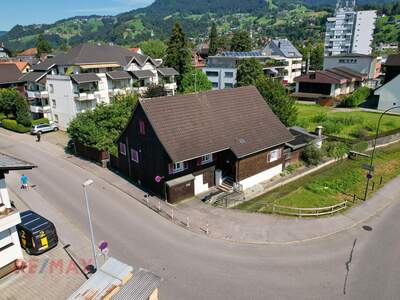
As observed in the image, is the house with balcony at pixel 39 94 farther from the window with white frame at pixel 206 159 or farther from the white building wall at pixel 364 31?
the white building wall at pixel 364 31

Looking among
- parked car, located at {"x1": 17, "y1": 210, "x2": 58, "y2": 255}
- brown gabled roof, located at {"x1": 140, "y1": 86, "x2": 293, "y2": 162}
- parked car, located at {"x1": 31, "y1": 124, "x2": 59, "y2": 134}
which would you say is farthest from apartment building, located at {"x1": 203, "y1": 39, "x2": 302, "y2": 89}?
parked car, located at {"x1": 17, "y1": 210, "x2": 58, "y2": 255}

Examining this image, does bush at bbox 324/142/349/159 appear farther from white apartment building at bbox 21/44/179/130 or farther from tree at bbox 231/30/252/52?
tree at bbox 231/30/252/52

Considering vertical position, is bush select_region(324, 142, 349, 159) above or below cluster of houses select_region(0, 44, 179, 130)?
below

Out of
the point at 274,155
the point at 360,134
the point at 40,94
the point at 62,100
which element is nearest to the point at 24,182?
the point at 62,100

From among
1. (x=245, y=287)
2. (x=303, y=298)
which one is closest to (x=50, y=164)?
(x=245, y=287)

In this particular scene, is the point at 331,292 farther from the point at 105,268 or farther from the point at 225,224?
the point at 105,268

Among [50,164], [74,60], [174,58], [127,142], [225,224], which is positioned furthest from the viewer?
[174,58]

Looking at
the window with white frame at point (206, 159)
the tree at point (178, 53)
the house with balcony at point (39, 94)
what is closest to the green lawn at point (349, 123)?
the window with white frame at point (206, 159)
